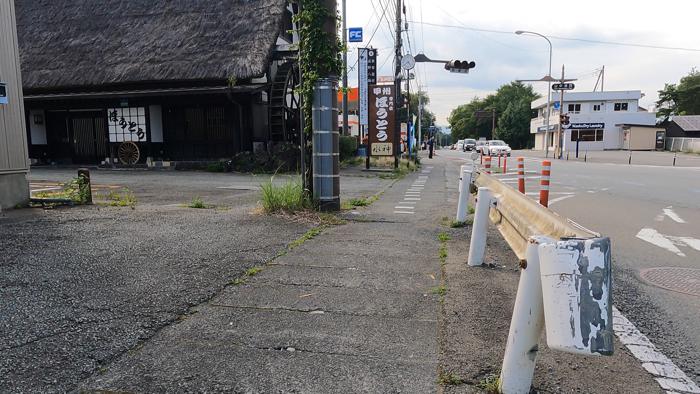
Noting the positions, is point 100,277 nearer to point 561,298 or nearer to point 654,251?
point 561,298

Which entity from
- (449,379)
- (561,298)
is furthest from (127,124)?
(561,298)

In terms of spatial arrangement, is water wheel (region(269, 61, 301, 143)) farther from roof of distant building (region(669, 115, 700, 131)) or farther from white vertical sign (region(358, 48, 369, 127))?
roof of distant building (region(669, 115, 700, 131))

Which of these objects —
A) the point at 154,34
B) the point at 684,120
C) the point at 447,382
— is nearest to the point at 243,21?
→ the point at 154,34

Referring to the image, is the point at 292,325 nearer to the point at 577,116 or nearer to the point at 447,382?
the point at 447,382

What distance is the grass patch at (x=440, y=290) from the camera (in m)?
4.13

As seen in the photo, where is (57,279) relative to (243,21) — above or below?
below

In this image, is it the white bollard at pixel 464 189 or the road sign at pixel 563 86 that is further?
the road sign at pixel 563 86

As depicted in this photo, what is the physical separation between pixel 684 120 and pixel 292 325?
Result: 2723 inches

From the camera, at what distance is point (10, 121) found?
8008 mm

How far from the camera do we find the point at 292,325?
341 cm

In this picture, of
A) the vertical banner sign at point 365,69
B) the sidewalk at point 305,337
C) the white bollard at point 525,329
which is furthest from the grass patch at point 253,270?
the vertical banner sign at point 365,69

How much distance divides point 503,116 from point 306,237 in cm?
8234

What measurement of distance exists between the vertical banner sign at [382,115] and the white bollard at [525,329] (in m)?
17.9

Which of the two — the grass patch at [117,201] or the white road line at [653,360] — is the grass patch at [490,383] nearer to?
the white road line at [653,360]
